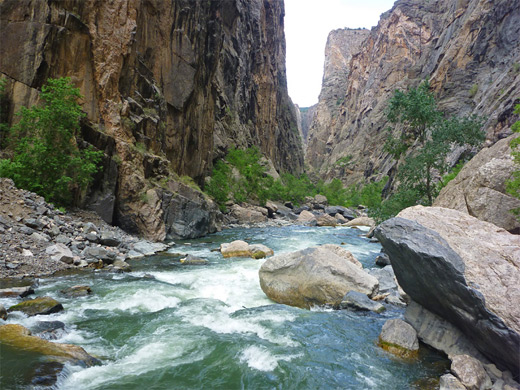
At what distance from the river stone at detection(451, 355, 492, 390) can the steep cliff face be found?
27.2 m

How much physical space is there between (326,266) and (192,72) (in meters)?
23.1

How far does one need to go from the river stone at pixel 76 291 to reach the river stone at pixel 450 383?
7694 mm

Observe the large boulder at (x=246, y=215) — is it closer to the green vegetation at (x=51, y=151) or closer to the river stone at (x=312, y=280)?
the green vegetation at (x=51, y=151)

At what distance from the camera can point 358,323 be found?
6973 millimetres

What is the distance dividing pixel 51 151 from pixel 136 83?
29.1 feet

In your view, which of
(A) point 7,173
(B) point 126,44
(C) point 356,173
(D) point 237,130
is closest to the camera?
(A) point 7,173

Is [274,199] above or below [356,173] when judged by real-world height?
below

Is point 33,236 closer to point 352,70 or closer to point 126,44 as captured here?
point 126,44

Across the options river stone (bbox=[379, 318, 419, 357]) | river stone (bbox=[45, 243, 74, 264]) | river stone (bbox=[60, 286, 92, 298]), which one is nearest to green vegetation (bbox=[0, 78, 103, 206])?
river stone (bbox=[45, 243, 74, 264])

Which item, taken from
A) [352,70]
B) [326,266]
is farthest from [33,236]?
[352,70]

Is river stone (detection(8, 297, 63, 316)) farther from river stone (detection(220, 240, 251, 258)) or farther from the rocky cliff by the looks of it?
the rocky cliff

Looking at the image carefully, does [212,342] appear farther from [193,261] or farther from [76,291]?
[193,261]

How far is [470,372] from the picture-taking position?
4.60m

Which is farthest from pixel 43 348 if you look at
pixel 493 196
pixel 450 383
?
pixel 493 196
